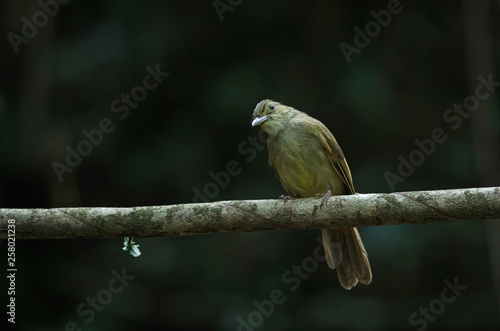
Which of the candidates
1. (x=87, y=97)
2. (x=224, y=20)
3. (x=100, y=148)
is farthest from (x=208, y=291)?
(x=224, y=20)

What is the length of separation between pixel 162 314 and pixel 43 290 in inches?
43.0

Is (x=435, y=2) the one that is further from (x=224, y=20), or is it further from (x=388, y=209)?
(x=388, y=209)

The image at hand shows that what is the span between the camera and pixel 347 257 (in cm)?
415

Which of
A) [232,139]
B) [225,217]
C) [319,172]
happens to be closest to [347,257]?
[319,172]

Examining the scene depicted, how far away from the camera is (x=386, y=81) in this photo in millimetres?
6234

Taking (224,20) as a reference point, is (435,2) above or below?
below

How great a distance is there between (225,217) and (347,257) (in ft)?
4.35

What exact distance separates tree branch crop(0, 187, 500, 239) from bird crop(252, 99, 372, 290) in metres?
0.89

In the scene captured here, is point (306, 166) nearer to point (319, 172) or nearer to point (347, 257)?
point (319, 172)

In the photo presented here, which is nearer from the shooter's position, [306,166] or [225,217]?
[225,217]

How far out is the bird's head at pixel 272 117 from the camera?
4.20 m

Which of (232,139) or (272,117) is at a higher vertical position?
(232,139)

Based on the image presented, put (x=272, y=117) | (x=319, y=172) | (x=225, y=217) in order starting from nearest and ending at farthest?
(x=225, y=217) < (x=319, y=172) < (x=272, y=117)

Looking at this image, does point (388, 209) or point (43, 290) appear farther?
point (43, 290)
